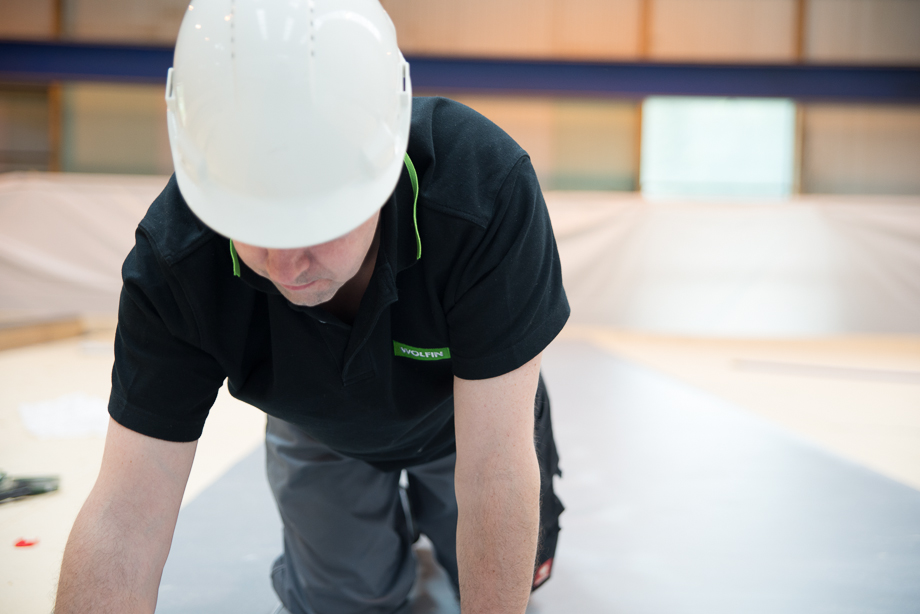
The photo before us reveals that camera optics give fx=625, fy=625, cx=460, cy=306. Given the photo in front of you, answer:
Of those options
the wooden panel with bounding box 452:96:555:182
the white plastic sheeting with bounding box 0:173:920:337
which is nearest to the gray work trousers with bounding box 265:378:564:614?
the white plastic sheeting with bounding box 0:173:920:337

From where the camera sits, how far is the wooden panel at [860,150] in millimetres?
6789

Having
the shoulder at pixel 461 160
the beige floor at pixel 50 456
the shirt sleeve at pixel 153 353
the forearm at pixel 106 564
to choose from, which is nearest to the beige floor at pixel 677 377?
the beige floor at pixel 50 456

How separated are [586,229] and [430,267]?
428 cm

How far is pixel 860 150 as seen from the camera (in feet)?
22.4

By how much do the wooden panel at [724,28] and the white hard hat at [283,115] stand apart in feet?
22.9

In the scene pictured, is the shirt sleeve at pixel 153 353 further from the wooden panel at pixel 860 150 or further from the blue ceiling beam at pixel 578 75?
the wooden panel at pixel 860 150

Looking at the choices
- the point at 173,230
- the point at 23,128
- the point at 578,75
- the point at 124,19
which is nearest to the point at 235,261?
the point at 173,230

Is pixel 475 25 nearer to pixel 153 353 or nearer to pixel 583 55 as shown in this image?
pixel 583 55

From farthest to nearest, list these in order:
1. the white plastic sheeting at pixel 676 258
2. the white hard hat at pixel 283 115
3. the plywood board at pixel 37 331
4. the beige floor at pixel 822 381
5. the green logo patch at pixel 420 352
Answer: the white plastic sheeting at pixel 676 258
the plywood board at pixel 37 331
the beige floor at pixel 822 381
the green logo patch at pixel 420 352
the white hard hat at pixel 283 115

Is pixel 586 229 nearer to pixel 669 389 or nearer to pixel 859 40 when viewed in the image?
pixel 669 389

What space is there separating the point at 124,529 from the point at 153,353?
25 centimetres

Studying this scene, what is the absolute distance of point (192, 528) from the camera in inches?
69.2

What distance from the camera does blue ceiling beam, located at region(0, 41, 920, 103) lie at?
5.75m

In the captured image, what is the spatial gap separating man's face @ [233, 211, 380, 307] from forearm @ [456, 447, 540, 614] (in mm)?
336
